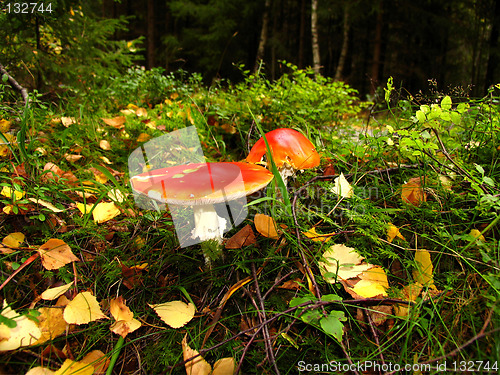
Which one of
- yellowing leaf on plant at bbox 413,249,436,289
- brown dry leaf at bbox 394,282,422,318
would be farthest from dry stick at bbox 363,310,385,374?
yellowing leaf on plant at bbox 413,249,436,289

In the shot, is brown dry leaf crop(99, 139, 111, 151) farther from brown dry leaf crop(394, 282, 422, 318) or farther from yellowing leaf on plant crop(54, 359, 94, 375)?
brown dry leaf crop(394, 282, 422, 318)

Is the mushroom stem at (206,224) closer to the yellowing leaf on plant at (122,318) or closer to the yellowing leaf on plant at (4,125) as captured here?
the yellowing leaf on plant at (122,318)

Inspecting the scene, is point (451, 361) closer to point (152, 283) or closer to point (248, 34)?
point (152, 283)

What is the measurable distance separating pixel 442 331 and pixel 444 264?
0.33 meters

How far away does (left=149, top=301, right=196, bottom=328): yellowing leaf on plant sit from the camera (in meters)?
1.10

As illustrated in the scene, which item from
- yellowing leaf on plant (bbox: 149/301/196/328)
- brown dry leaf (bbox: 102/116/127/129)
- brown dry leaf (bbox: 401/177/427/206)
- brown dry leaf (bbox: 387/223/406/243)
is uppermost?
brown dry leaf (bbox: 102/116/127/129)

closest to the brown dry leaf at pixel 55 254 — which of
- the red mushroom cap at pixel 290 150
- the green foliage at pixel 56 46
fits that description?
the red mushroom cap at pixel 290 150

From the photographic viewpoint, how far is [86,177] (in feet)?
6.34

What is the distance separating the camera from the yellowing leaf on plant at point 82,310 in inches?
41.6

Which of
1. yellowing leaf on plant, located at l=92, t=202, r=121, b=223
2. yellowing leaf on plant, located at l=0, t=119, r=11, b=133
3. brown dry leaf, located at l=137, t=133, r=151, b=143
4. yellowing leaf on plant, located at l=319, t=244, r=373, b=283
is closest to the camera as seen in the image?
yellowing leaf on plant, located at l=319, t=244, r=373, b=283

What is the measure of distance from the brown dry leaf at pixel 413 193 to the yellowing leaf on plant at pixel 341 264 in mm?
480

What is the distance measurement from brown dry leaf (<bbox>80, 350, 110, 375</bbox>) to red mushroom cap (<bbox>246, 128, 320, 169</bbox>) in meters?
1.15

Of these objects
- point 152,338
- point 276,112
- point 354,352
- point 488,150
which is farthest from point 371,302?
point 276,112

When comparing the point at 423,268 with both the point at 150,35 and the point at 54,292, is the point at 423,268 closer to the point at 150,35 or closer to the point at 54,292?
the point at 54,292
